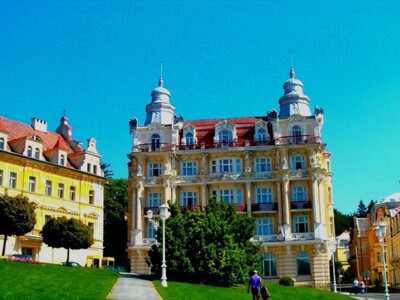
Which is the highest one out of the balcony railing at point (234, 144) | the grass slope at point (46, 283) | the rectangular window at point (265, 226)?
the balcony railing at point (234, 144)

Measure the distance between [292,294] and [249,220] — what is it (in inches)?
345

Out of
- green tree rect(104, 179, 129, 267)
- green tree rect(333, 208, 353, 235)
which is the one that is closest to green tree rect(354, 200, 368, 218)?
green tree rect(333, 208, 353, 235)

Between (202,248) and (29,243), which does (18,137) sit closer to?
(29,243)

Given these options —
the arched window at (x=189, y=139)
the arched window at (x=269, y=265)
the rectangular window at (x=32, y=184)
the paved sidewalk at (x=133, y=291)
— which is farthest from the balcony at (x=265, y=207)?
the paved sidewalk at (x=133, y=291)

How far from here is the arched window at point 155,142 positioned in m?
66.9

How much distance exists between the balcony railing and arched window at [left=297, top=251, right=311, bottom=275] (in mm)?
11835

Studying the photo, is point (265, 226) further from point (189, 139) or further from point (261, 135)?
point (189, 139)

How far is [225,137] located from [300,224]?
41.4ft

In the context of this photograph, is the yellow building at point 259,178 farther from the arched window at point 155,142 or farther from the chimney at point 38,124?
the chimney at point 38,124

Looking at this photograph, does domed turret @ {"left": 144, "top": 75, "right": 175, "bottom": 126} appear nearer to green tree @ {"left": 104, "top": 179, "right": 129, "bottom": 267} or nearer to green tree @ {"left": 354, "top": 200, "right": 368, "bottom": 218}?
green tree @ {"left": 104, "top": 179, "right": 129, "bottom": 267}

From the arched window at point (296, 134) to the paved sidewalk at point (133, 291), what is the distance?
3143 centimetres

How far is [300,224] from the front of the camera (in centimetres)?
6319

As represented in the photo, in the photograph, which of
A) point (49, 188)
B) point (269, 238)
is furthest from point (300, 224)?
point (49, 188)


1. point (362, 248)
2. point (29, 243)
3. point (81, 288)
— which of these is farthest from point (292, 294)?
point (362, 248)
